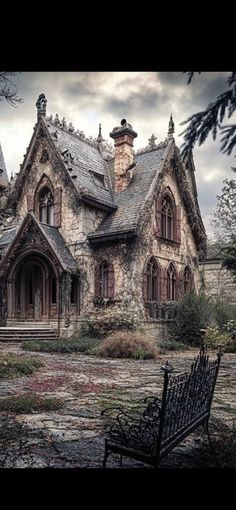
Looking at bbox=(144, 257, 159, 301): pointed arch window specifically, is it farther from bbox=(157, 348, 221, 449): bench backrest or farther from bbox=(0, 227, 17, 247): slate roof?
bbox=(157, 348, 221, 449): bench backrest

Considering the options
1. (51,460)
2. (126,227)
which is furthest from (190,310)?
(51,460)

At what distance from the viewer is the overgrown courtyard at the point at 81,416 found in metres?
3.48

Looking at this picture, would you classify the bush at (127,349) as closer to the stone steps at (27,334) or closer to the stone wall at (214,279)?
the stone steps at (27,334)

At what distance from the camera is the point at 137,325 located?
13.6m

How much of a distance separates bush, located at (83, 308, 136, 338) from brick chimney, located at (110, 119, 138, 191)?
5.10 meters

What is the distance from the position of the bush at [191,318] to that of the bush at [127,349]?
3458 millimetres

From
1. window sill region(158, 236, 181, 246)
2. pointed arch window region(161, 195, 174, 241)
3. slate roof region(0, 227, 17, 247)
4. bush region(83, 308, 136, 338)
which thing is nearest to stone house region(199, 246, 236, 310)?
window sill region(158, 236, 181, 246)

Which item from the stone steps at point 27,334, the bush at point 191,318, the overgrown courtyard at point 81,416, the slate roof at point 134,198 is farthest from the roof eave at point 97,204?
the overgrown courtyard at point 81,416

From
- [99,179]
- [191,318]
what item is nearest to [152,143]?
[99,179]

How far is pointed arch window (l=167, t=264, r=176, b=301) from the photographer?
16047 mm

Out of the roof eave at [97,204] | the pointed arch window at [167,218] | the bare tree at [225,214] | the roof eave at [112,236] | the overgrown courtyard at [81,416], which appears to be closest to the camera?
the overgrown courtyard at [81,416]
